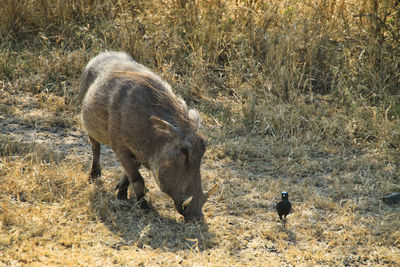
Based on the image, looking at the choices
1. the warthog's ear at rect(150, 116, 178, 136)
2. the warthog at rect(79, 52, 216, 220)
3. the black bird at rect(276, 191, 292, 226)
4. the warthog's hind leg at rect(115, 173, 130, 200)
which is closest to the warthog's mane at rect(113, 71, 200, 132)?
the warthog at rect(79, 52, 216, 220)

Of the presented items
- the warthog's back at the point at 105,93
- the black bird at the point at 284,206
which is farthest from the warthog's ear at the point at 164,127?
the black bird at the point at 284,206

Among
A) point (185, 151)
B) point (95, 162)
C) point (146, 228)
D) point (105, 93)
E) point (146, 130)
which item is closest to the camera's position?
point (185, 151)

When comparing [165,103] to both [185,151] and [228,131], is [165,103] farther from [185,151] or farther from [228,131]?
[228,131]

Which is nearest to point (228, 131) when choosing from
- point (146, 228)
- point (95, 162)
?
point (95, 162)

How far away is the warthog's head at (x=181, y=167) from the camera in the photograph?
3684mm

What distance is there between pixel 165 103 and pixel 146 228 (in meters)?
0.92

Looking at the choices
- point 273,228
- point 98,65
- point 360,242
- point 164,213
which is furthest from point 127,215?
point 360,242

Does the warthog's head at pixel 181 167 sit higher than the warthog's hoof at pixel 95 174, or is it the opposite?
the warthog's head at pixel 181 167

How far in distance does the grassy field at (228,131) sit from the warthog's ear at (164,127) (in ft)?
2.22

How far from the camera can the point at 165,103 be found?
13.1 feet

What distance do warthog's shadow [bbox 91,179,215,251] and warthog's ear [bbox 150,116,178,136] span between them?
66cm

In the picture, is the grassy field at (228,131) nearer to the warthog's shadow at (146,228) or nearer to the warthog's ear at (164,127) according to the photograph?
the warthog's shadow at (146,228)

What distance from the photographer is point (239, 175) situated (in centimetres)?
487

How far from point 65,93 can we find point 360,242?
3.65 meters
